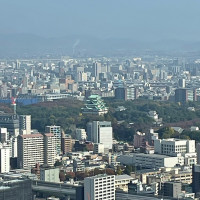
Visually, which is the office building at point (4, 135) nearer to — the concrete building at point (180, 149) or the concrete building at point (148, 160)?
the concrete building at point (148, 160)

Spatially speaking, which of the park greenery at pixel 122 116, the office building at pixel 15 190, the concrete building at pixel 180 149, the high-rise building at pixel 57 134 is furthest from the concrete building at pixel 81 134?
the office building at pixel 15 190

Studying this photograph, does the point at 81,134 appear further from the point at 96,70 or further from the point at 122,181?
the point at 96,70

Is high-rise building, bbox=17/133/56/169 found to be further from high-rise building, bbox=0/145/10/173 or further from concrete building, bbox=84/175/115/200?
concrete building, bbox=84/175/115/200

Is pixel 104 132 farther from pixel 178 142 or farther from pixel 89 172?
pixel 89 172

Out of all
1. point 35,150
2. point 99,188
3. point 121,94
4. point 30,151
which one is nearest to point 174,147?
point 35,150

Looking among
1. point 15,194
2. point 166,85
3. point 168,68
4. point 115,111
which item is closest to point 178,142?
point 15,194

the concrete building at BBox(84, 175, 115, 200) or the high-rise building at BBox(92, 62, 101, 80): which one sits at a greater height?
the high-rise building at BBox(92, 62, 101, 80)

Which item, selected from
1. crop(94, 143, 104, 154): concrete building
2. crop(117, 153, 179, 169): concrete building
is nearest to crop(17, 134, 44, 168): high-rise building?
crop(117, 153, 179, 169): concrete building

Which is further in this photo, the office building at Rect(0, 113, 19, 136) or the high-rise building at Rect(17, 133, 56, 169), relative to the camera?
the office building at Rect(0, 113, 19, 136)

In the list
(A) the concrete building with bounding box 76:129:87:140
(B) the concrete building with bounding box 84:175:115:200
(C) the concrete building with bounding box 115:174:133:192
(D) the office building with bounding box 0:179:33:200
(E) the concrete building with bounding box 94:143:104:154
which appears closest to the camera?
(D) the office building with bounding box 0:179:33:200
